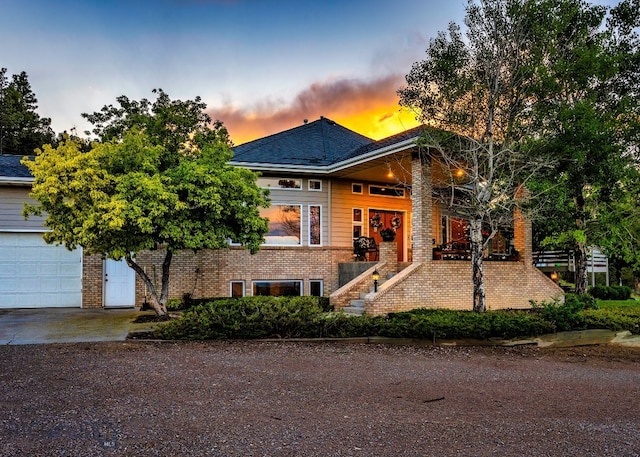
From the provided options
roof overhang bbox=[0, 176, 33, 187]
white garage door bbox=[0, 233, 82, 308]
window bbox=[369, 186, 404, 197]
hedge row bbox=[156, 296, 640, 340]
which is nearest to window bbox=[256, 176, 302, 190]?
window bbox=[369, 186, 404, 197]

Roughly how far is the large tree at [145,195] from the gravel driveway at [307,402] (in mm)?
2745

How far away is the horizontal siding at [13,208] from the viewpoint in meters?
14.4

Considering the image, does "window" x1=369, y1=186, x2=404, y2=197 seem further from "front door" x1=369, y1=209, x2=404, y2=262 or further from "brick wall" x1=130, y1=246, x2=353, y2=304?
"brick wall" x1=130, y1=246, x2=353, y2=304

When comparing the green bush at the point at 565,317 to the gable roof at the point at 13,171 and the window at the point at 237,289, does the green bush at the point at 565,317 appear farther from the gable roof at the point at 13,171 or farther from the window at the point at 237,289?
the gable roof at the point at 13,171

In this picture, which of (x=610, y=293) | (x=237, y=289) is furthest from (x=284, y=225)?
(x=610, y=293)

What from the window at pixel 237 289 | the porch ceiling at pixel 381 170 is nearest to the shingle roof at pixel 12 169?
the window at pixel 237 289

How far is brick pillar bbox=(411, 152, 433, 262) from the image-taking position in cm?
1294

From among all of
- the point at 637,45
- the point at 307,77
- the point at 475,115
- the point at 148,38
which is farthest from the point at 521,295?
the point at 148,38

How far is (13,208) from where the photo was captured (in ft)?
47.6

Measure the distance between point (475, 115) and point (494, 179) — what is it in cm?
160

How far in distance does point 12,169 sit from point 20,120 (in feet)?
63.5

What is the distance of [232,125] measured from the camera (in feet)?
70.7

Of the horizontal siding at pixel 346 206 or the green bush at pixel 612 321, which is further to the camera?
the horizontal siding at pixel 346 206

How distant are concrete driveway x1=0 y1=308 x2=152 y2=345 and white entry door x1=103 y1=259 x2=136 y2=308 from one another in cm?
54
